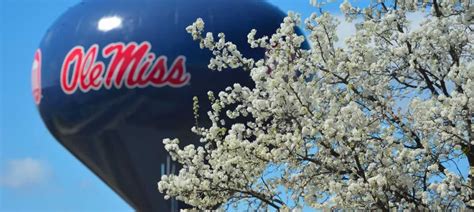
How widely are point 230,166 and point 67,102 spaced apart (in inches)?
680

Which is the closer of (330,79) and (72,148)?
(330,79)

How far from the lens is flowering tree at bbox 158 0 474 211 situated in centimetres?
866

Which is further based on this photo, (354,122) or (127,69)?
(127,69)

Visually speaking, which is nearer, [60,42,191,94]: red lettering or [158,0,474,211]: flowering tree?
[158,0,474,211]: flowering tree

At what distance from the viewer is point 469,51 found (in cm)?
950

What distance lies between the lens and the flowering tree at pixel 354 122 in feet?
28.4

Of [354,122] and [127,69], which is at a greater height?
[127,69]

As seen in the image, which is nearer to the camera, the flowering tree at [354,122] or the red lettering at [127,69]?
the flowering tree at [354,122]

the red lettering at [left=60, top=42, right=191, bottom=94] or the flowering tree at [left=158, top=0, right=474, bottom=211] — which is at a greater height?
the red lettering at [left=60, top=42, right=191, bottom=94]

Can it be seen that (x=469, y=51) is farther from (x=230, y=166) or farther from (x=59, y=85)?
(x=59, y=85)

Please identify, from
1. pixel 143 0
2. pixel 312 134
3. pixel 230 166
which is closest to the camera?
pixel 312 134

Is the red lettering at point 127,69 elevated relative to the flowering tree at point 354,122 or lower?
elevated

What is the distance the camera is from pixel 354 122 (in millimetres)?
8688

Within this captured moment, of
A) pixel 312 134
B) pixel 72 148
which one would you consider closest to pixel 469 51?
pixel 312 134
